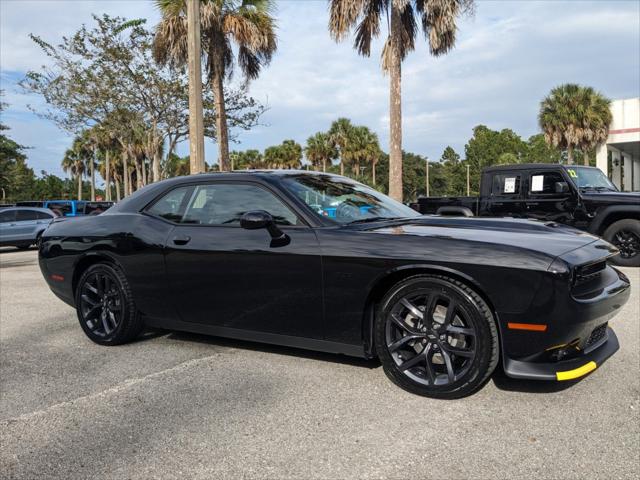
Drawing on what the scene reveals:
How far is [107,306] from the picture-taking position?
440 centimetres

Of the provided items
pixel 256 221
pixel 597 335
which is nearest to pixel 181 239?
pixel 256 221

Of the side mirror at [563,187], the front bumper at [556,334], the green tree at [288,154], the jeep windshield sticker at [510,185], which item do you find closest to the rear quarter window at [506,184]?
the jeep windshield sticker at [510,185]

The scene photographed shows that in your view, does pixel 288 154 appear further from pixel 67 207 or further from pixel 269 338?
pixel 269 338

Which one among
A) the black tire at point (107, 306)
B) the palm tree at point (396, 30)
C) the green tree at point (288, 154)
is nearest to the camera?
the black tire at point (107, 306)

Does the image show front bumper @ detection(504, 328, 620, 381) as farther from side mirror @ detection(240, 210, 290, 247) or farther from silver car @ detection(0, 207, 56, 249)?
silver car @ detection(0, 207, 56, 249)

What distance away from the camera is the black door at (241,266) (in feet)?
11.2

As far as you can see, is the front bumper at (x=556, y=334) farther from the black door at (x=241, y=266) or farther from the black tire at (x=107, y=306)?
the black tire at (x=107, y=306)

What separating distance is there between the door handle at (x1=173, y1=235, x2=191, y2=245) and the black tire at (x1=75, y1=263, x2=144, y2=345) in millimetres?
639

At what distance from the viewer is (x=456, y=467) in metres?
2.31

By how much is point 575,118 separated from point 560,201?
977 inches

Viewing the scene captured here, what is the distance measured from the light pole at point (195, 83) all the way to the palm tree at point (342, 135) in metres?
39.3

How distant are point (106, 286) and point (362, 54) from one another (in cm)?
1445

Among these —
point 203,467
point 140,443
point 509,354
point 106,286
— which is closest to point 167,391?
point 140,443

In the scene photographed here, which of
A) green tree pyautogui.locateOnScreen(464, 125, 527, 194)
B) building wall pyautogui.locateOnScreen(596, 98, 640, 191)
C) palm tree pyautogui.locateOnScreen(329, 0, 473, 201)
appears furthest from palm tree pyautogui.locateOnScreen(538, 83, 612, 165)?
green tree pyautogui.locateOnScreen(464, 125, 527, 194)
